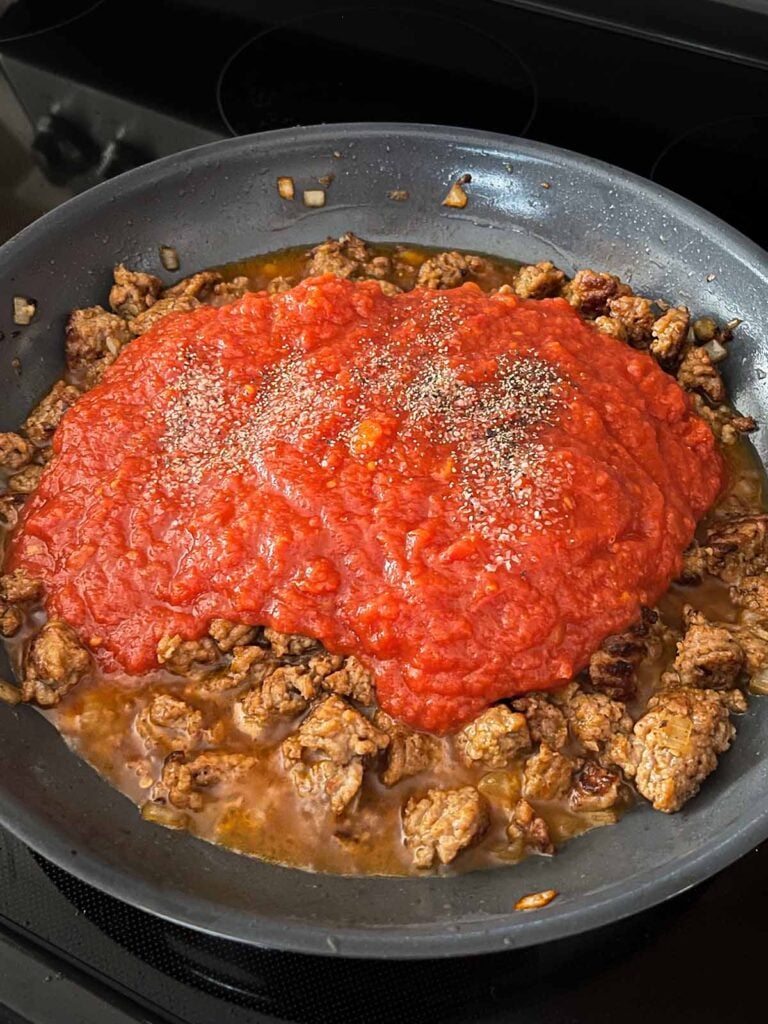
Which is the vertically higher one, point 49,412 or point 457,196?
point 457,196

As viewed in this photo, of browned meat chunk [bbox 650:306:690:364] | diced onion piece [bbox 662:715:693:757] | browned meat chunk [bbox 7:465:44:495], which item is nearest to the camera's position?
diced onion piece [bbox 662:715:693:757]

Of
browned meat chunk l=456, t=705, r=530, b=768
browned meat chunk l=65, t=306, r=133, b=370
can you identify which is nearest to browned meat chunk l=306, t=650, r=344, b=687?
browned meat chunk l=456, t=705, r=530, b=768

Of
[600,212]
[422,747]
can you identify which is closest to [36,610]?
[422,747]

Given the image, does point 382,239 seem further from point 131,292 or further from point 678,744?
point 678,744

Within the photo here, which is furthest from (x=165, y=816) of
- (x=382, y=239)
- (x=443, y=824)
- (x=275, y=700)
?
(x=382, y=239)

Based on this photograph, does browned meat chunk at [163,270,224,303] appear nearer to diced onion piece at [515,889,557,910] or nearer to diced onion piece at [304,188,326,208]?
diced onion piece at [304,188,326,208]

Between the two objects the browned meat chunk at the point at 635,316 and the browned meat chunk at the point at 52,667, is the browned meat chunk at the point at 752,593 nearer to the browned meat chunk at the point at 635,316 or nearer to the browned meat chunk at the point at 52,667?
the browned meat chunk at the point at 635,316

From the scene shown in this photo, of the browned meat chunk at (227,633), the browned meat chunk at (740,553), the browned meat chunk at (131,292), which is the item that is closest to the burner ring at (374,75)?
the browned meat chunk at (131,292)
